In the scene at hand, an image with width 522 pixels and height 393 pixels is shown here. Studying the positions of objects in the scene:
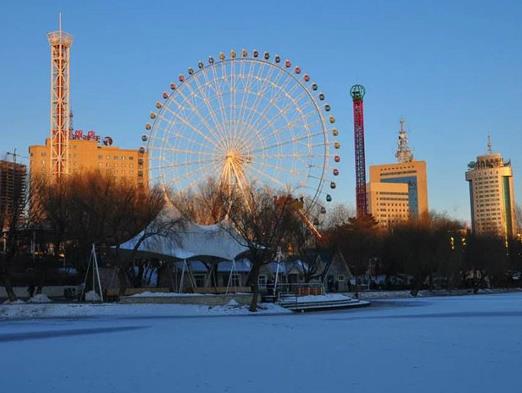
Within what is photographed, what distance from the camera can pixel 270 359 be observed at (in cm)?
1591

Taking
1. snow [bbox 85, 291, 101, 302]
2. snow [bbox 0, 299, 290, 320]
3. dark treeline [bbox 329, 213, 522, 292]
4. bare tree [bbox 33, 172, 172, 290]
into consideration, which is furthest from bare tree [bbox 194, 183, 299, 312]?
dark treeline [bbox 329, 213, 522, 292]

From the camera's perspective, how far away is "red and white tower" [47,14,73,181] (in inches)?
4493

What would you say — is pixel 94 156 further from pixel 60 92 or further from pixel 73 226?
pixel 73 226

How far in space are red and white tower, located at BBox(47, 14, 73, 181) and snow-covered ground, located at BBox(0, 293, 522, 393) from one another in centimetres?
9309

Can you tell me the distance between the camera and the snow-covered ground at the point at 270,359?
40.6ft

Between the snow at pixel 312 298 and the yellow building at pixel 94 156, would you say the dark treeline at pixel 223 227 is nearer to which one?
the snow at pixel 312 298

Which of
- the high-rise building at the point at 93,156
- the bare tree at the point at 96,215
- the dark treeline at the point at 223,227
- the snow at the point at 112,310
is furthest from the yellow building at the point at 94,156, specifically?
the snow at the point at 112,310

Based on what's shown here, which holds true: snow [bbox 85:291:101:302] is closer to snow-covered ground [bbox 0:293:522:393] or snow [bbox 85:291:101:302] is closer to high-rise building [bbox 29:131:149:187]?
snow-covered ground [bbox 0:293:522:393]

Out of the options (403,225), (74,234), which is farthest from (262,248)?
(403,225)

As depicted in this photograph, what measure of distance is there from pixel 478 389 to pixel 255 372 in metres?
4.57

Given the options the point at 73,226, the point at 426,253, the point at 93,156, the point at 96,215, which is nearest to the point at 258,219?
the point at 96,215

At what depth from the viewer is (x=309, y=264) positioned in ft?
211

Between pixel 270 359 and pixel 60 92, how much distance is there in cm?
10681

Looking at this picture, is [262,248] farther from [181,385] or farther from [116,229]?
[181,385]
